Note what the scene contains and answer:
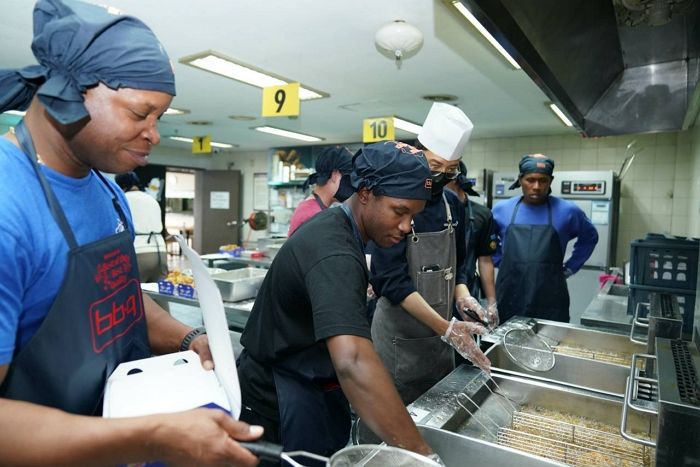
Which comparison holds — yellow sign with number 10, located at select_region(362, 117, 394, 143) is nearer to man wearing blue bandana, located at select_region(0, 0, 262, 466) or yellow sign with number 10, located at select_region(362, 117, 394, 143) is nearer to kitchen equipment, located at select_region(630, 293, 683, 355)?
kitchen equipment, located at select_region(630, 293, 683, 355)

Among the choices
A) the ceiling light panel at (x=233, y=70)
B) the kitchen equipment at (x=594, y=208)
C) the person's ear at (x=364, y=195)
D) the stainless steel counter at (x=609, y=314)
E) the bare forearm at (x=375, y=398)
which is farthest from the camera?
the kitchen equipment at (x=594, y=208)

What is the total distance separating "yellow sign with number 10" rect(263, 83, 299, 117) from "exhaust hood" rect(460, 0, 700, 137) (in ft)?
9.00

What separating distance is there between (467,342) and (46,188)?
4.36 feet

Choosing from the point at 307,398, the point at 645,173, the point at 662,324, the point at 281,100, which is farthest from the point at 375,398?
the point at 645,173

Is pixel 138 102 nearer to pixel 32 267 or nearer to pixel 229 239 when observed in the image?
pixel 32 267

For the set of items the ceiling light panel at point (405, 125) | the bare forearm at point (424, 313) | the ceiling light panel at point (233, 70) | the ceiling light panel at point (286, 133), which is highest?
the ceiling light panel at point (286, 133)

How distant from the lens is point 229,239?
1052 centimetres

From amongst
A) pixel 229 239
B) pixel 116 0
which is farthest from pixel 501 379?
pixel 229 239

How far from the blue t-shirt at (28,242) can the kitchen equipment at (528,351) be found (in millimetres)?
1451

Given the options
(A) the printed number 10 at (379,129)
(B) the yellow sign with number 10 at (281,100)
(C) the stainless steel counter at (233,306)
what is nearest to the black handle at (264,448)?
(C) the stainless steel counter at (233,306)

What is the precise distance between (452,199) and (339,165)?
2.93 feet

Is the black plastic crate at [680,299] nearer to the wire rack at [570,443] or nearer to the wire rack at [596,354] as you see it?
the wire rack at [596,354]

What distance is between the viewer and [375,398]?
1.04 m

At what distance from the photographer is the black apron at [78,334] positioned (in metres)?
0.79
